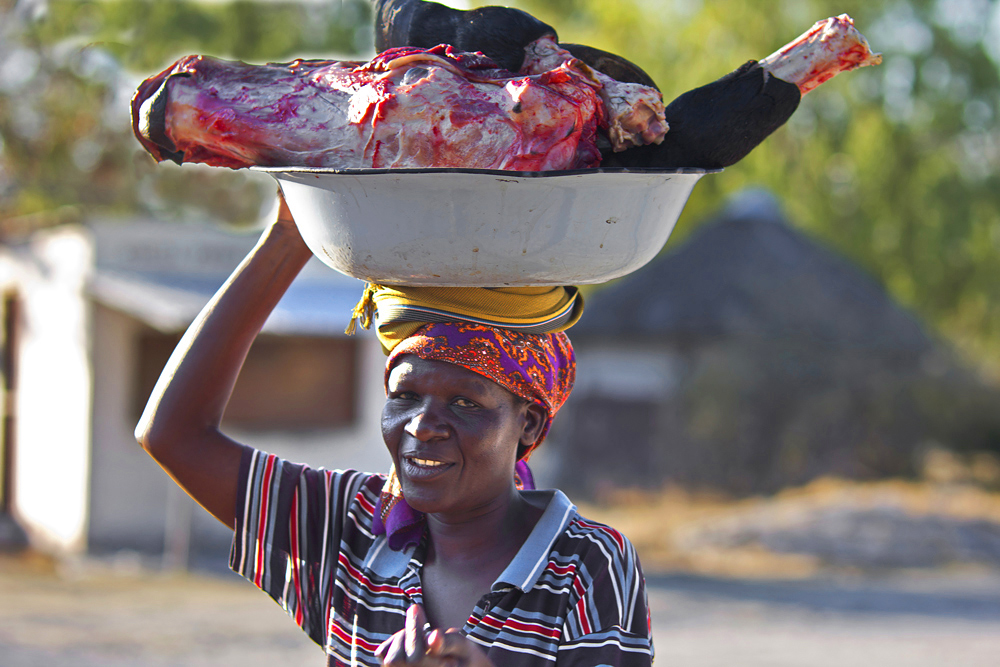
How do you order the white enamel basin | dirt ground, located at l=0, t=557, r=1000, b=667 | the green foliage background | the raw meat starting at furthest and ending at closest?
the green foliage background
dirt ground, located at l=0, t=557, r=1000, b=667
the raw meat
the white enamel basin

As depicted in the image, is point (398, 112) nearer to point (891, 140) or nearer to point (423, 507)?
point (423, 507)

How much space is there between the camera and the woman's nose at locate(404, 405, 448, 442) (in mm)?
1758

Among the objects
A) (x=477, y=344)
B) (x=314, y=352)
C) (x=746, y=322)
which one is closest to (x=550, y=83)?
(x=477, y=344)

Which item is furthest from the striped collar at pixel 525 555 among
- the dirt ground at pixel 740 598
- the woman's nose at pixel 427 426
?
the dirt ground at pixel 740 598

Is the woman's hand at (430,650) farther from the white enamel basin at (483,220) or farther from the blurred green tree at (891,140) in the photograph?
the blurred green tree at (891,140)

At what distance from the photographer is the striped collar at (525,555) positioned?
5.72ft

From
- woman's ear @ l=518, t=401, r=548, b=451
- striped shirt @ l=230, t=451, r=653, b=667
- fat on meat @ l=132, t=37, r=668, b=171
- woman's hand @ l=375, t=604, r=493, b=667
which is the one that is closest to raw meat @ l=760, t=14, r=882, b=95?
fat on meat @ l=132, t=37, r=668, b=171

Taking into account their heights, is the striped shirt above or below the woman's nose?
below

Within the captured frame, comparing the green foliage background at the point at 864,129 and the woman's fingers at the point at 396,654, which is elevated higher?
the green foliage background at the point at 864,129

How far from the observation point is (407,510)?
74.7 inches

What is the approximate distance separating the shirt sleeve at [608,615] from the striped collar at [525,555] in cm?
7

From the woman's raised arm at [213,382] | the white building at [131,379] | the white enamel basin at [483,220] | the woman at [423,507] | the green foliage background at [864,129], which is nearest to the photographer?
the white enamel basin at [483,220]

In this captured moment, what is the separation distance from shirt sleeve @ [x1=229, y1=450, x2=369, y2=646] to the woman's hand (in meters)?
0.43

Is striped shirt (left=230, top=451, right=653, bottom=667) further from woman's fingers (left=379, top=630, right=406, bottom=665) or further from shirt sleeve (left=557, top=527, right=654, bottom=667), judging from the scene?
woman's fingers (left=379, top=630, right=406, bottom=665)
